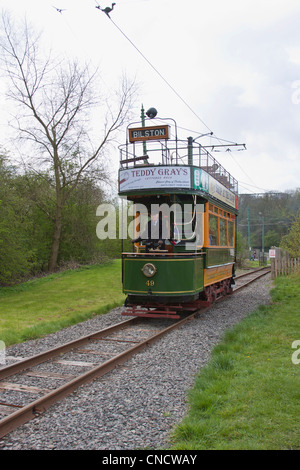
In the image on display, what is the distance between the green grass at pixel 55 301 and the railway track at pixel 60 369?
149 cm

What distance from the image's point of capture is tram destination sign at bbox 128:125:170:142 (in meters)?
Result: 9.81

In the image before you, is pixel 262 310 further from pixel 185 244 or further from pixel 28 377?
pixel 28 377

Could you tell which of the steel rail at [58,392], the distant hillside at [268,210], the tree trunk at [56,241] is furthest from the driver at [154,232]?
the distant hillside at [268,210]

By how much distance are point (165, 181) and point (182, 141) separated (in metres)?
1.30

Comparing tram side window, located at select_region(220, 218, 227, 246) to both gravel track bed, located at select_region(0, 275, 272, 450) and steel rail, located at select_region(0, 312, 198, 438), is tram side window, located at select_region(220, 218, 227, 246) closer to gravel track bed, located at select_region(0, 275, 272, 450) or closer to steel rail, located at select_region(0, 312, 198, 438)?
gravel track bed, located at select_region(0, 275, 272, 450)

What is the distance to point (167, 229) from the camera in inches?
384

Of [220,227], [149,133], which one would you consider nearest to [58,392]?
[149,133]

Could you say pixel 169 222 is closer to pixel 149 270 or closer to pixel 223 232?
pixel 149 270

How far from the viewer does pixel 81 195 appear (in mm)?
24359

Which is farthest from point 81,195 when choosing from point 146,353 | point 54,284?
point 146,353

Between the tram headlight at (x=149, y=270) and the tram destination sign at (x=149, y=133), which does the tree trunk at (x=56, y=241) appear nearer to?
the tram destination sign at (x=149, y=133)

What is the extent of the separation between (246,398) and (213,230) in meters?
6.95

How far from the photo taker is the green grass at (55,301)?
356 inches

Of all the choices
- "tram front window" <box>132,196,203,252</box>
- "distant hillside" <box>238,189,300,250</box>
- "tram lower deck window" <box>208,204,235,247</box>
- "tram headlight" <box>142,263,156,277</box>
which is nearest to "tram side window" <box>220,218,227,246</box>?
"tram lower deck window" <box>208,204,235,247</box>
